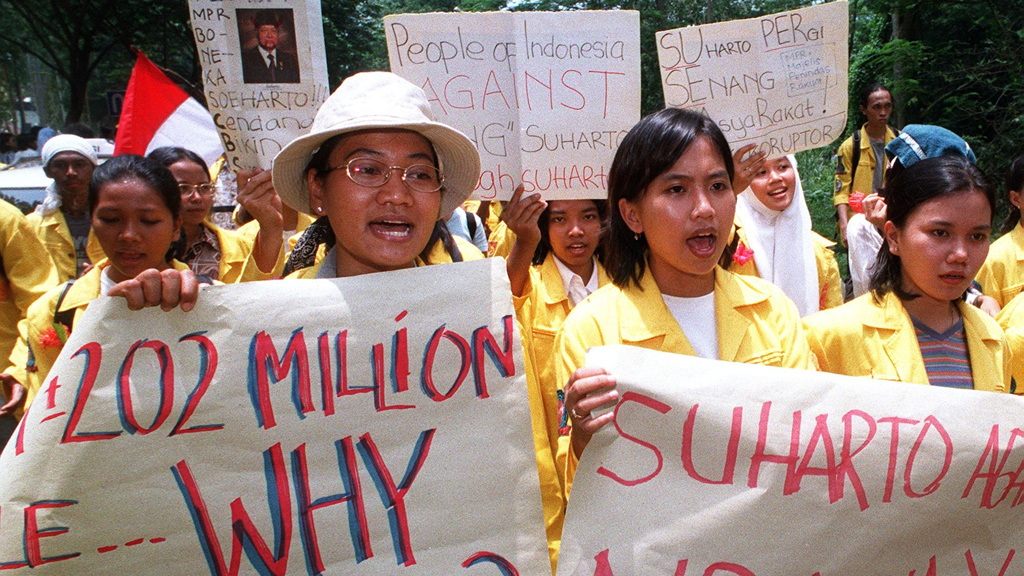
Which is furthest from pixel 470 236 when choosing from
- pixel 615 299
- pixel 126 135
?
pixel 615 299

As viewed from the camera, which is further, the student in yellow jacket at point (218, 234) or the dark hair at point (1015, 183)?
the dark hair at point (1015, 183)

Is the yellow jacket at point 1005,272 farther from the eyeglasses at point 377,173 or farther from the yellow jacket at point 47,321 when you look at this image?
the yellow jacket at point 47,321

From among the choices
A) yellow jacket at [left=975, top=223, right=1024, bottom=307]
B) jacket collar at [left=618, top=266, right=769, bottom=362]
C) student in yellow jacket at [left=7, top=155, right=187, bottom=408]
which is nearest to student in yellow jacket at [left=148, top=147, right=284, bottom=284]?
student in yellow jacket at [left=7, top=155, right=187, bottom=408]

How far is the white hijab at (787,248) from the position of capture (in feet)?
12.2

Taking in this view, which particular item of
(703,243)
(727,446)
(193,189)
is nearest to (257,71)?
(193,189)

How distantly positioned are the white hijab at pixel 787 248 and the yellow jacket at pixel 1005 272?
2.66 ft

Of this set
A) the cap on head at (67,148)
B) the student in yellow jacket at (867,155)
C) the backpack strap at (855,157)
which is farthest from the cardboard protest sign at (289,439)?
the backpack strap at (855,157)

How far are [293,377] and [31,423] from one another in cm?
49

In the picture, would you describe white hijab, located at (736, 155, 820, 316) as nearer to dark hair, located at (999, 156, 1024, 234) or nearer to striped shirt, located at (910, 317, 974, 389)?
dark hair, located at (999, 156, 1024, 234)

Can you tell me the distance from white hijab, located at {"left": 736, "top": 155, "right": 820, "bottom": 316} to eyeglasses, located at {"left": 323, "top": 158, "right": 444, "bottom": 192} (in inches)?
84.4

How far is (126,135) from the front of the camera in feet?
15.4

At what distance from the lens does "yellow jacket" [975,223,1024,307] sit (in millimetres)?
3828

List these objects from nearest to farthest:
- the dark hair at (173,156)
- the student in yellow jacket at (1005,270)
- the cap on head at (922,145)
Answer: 1. the cap on head at (922,145)
2. the student in yellow jacket at (1005,270)
3. the dark hair at (173,156)

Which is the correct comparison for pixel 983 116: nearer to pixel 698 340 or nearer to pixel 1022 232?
pixel 1022 232
